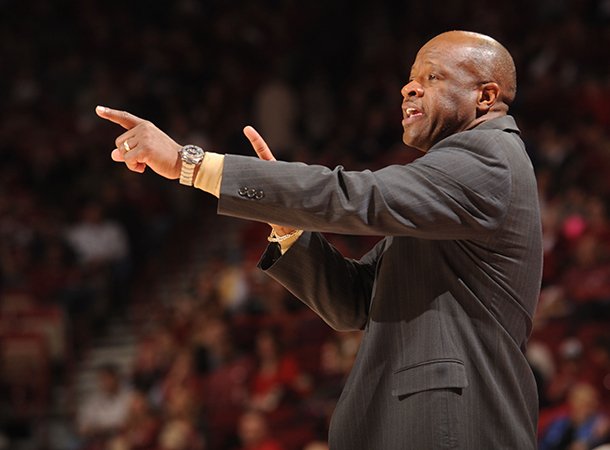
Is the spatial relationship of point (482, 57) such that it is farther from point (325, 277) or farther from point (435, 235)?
point (325, 277)

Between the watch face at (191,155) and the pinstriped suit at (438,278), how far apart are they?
6cm

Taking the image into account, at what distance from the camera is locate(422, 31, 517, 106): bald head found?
7.10ft

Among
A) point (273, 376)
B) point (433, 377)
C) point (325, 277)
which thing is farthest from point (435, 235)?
point (273, 376)

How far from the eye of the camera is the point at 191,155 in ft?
6.48

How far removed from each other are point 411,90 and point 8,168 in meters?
8.74

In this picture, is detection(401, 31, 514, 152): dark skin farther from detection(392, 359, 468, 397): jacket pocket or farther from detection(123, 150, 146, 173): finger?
detection(123, 150, 146, 173): finger

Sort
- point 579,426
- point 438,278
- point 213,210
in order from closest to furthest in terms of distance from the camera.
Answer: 1. point 438,278
2. point 579,426
3. point 213,210

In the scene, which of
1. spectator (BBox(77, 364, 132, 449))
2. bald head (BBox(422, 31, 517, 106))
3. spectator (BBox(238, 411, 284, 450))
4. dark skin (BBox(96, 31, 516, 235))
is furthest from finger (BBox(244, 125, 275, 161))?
spectator (BBox(77, 364, 132, 449))

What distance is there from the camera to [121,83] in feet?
38.7

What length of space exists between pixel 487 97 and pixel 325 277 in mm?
556

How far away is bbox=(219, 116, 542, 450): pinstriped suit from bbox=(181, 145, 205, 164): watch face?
0.06 metres

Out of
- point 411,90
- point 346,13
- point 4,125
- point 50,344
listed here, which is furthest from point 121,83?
point 411,90

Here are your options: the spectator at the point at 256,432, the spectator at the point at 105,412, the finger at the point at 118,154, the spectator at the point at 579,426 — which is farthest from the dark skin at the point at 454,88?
the spectator at the point at 105,412

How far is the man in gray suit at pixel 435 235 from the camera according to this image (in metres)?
1.97
